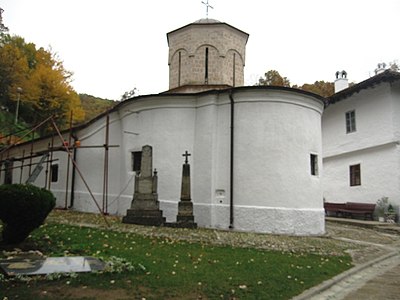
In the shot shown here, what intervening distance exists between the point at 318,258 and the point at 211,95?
7.61 metres

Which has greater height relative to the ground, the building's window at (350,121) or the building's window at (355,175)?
the building's window at (350,121)

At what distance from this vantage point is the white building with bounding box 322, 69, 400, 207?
17.0 meters

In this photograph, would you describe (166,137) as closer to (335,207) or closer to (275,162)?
(275,162)

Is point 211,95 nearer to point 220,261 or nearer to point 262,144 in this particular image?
point 262,144

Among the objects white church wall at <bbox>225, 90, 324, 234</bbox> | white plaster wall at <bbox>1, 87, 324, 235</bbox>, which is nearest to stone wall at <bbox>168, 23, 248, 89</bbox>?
white plaster wall at <bbox>1, 87, 324, 235</bbox>

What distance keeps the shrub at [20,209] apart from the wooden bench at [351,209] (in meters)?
15.5

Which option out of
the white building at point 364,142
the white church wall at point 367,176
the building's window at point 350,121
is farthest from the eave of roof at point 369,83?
the white church wall at point 367,176

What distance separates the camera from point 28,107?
37.4 metres

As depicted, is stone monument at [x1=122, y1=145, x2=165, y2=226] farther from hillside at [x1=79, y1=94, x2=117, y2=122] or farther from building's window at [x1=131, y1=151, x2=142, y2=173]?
hillside at [x1=79, y1=94, x2=117, y2=122]

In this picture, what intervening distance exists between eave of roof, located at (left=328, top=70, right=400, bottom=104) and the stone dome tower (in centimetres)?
606

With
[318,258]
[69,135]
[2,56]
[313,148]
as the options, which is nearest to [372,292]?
[318,258]

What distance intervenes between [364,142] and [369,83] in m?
3.11

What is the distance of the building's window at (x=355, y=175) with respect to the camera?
18.9 metres

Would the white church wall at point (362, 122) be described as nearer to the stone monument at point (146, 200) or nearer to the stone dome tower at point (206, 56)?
the stone dome tower at point (206, 56)
